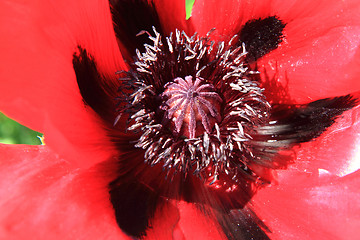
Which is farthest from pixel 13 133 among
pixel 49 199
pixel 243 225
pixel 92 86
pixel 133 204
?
pixel 243 225

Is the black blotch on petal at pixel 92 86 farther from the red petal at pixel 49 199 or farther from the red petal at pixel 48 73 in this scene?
the red petal at pixel 49 199

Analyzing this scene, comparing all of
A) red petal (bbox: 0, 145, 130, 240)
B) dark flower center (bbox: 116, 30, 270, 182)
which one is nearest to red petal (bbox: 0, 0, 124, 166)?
red petal (bbox: 0, 145, 130, 240)

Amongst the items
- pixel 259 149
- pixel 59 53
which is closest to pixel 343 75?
pixel 259 149

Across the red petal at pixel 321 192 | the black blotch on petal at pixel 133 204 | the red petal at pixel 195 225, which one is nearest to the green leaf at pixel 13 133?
the black blotch on petal at pixel 133 204

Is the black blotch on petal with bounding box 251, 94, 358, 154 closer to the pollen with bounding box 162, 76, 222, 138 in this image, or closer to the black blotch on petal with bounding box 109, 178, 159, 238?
the pollen with bounding box 162, 76, 222, 138

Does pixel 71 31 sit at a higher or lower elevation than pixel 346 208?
higher

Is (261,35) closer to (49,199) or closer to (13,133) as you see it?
(49,199)

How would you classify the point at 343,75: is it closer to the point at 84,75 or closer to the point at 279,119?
the point at 279,119
